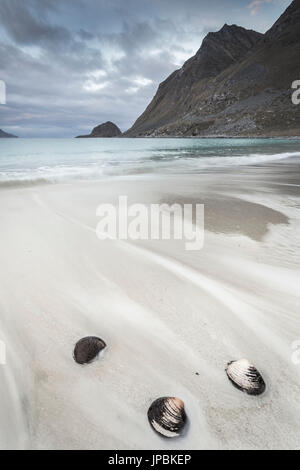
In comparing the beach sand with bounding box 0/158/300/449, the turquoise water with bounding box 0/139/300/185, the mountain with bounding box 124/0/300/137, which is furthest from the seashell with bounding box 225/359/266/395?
the mountain with bounding box 124/0/300/137

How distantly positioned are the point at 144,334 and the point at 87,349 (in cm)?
49

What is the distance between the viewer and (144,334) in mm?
2047

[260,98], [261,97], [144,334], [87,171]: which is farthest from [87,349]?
[261,97]

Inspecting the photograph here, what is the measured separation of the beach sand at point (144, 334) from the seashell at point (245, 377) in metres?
0.04

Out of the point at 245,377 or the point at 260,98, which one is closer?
the point at 245,377

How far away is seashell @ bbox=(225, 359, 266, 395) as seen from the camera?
5.02 ft

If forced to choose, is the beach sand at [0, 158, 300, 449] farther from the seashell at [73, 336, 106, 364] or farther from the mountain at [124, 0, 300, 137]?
the mountain at [124, 0, 300, 137]

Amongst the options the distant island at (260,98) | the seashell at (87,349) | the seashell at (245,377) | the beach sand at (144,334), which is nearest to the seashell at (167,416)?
the beach sand at (144,334)

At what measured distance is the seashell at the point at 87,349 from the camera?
1739 millimetres

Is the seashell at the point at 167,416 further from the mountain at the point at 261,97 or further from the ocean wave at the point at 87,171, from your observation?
the mountain at the point at 261,97

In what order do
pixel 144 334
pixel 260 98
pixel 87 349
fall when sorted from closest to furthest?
pixel 87 349 < pixel 144 334 < pixel 260 98

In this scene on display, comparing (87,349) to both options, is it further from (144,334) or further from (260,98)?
(260,98)

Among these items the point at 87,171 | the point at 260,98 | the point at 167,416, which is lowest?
the point at 167,416

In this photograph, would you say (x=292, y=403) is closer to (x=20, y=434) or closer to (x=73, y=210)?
(x=20, y=434)
